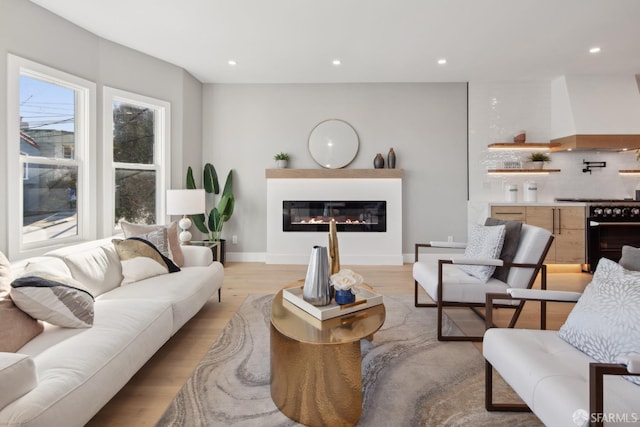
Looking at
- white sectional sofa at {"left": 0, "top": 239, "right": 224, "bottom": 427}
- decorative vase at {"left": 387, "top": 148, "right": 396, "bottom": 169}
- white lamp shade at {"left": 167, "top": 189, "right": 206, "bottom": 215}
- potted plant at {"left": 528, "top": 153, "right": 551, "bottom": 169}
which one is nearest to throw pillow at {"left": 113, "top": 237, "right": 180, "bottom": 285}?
white sectional sofa at {"left": 0, "top": 239, "right": 224, "bottom": 427}

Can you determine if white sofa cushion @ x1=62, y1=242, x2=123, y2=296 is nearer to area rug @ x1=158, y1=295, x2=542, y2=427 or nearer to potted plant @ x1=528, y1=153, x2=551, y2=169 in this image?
area rug @ x1=158, y1=295, x2=542, y2=427

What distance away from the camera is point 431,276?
264 cm

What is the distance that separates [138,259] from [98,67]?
7.63 ft

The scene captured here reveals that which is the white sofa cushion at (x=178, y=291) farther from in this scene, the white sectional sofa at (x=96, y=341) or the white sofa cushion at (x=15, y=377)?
the white sofa cushion at (x=15, y=377)

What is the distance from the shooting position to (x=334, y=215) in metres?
5.07

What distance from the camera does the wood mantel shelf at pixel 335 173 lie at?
4.88 metres

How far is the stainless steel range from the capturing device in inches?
174

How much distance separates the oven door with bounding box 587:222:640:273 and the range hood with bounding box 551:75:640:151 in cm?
109

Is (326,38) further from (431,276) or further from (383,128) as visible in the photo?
(431,276)

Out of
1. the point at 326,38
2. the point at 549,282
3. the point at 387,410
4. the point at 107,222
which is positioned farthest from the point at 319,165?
the point at 387,410

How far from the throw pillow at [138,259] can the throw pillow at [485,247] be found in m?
2.53

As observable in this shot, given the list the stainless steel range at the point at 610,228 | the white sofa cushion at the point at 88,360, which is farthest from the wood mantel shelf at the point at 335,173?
the white sofa cushion at the point at 88,360

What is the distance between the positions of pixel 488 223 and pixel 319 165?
2.75 meters

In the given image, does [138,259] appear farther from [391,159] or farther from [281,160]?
[391,159]
